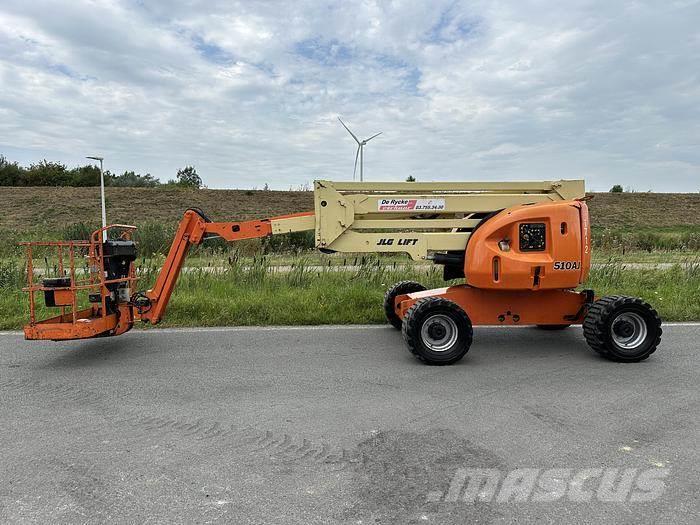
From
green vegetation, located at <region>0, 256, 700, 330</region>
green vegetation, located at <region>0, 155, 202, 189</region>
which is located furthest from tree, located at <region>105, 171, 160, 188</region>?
green vegetation, located at <region>0, 256, 700, 330</region>

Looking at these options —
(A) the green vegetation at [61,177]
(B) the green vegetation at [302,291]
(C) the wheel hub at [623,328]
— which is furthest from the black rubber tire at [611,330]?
(A) the green vegetation at [61,177]

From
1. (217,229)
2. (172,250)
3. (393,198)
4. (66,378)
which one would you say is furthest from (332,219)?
(66,378)

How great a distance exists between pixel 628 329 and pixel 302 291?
5.18 meters

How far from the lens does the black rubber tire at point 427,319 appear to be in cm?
568

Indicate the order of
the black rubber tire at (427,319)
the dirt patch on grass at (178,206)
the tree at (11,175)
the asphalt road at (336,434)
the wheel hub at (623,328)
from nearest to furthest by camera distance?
the asphalt road at (336,434) < the black rubber tire at (427,319) < the wheel hub at (623,328) < the dirt patch on grass at (178,206) < the tree at (11,175)

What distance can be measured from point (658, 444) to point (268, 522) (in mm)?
2766

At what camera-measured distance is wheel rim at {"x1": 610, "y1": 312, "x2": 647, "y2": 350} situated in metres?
5.88

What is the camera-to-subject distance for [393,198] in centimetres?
643

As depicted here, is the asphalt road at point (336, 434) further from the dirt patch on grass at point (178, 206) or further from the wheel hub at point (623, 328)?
the dirt patch on grass at point (178, 206)

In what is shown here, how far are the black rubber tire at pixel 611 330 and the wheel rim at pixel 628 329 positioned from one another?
41 mm

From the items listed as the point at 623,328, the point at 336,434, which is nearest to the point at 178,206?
the point at 623,328

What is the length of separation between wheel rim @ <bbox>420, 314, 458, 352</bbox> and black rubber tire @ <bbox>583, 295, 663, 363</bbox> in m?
1.55

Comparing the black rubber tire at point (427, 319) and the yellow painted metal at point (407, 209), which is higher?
the yellow painted metal at point (407, 209)

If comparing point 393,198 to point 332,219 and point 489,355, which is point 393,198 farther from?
point 489,355
